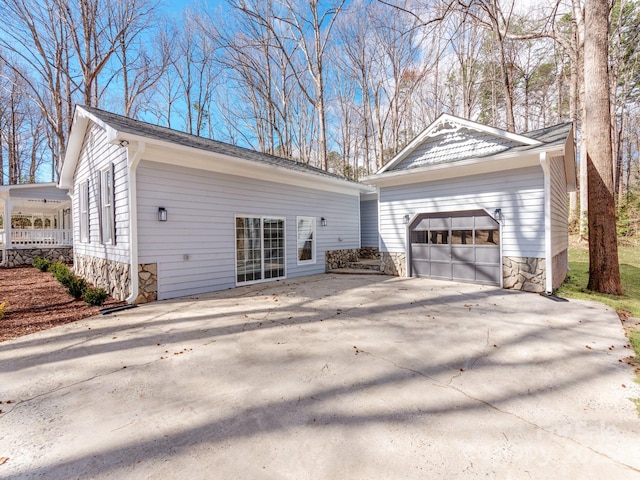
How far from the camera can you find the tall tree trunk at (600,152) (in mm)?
6359

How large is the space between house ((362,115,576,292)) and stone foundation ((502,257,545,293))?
19 mm

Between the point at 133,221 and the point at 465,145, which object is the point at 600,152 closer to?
the point at 465,145

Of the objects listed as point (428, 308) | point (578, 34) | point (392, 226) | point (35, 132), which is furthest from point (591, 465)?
point (35, 132)

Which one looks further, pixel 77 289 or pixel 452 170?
pixel 452 170

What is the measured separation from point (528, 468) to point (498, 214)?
644 cm

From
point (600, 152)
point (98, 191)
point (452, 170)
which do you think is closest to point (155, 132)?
point (98, 191)

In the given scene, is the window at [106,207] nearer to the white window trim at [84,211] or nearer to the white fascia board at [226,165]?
the white fascia board at [226,165]

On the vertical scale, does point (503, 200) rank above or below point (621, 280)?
above

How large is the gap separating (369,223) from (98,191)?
33.1ft

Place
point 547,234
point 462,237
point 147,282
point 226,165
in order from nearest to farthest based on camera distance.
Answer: point 147,282 → point 547,234 → point 226,165 → point 462,237

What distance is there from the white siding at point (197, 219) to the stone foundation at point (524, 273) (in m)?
5.77

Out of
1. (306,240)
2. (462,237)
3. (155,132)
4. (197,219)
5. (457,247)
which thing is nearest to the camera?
(155,132)

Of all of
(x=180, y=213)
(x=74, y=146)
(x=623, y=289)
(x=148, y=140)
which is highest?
(x=74, y=146)

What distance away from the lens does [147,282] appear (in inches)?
240
